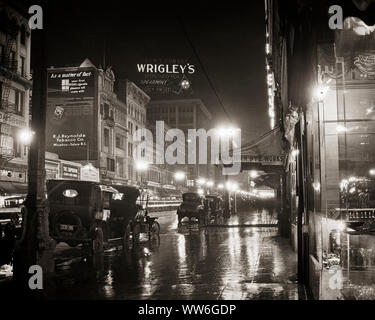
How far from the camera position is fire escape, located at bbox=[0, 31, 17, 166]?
34.4 metres

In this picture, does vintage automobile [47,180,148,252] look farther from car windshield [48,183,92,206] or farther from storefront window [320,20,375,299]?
storefront window [320,20,375,299]

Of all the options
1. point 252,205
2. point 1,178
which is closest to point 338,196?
point 1,178

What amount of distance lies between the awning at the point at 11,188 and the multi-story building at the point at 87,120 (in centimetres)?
743

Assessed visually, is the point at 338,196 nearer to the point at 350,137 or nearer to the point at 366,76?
the point at 350,137

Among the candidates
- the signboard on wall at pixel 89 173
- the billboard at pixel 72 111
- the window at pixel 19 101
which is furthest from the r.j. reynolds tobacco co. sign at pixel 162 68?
the window at pixel 19 101

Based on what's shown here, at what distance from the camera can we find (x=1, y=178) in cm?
3275

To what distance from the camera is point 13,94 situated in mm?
37844

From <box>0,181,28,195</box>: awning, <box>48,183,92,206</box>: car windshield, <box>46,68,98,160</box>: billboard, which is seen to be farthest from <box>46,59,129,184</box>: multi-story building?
<box>48,183,92,206</box>: car windshield

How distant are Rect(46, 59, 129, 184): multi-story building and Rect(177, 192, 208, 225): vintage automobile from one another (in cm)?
1390

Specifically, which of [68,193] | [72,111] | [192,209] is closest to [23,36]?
[72,111]

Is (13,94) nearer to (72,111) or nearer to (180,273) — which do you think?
(72,111)

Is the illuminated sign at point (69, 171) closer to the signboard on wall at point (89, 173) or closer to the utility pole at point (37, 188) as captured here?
the signboard on wall at point (89, 173)

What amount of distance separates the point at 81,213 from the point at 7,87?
27.0 meters
